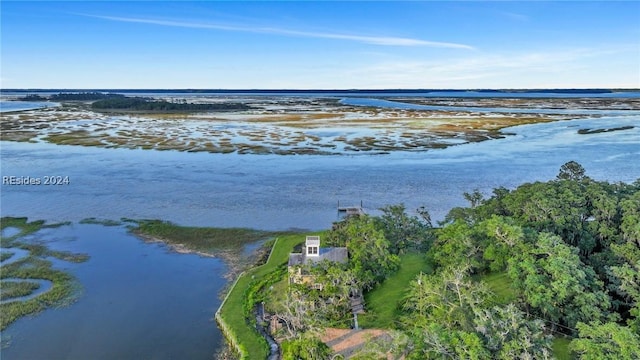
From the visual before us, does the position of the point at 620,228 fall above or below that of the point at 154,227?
above

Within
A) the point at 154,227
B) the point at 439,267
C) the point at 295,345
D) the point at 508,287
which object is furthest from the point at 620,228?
the point at 154,227

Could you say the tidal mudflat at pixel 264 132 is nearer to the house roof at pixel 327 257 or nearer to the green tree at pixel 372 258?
the house roof at pixel 327 257

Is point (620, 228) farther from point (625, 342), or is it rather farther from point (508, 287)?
point (625, 342)

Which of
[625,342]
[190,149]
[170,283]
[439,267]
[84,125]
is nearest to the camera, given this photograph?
[625,342]

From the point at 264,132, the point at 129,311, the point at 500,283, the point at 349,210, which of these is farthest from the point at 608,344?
the point at 264,132

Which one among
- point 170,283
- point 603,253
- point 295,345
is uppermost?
point 603,253

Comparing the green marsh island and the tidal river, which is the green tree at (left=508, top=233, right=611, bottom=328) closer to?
the green marsh island

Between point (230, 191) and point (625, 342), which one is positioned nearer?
point (625, 342)
